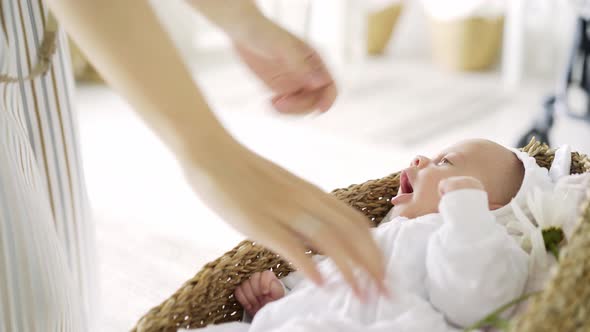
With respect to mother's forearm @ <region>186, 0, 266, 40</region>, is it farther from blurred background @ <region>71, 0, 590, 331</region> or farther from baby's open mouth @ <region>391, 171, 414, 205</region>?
blurred background @ <region>71, 0, 590, 331</region>

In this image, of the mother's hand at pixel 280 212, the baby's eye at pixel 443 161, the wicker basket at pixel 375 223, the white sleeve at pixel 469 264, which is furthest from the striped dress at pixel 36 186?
the baby's eye at pixel 443 161

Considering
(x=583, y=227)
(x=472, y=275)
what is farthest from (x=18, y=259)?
(x=583, y=227)

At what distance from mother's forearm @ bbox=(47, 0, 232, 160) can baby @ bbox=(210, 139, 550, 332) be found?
32cm

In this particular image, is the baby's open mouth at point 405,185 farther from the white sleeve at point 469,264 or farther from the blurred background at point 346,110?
the blurred background at point 346,110

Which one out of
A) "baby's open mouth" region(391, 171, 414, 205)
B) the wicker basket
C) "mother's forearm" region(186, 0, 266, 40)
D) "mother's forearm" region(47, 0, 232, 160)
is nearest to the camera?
"mother's forearm" region(47, 0, 232, 160)

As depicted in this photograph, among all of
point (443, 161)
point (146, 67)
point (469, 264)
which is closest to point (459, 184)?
point (469, 264)

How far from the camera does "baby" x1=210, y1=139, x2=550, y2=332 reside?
2.90 ft

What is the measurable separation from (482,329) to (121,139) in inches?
84.7

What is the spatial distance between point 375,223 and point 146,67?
0.71 metres

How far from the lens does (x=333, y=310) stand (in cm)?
92

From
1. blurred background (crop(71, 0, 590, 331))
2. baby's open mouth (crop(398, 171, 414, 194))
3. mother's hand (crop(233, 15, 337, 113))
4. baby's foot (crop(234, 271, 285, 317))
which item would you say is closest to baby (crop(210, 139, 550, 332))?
baby's foot (crop(234, 271, 285, 317))

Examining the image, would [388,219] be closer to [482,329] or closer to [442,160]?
[442,160]

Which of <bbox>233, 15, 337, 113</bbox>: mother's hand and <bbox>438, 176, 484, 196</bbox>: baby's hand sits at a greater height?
<bbox>233, 15, 337, 113</bbox>: mother's hand

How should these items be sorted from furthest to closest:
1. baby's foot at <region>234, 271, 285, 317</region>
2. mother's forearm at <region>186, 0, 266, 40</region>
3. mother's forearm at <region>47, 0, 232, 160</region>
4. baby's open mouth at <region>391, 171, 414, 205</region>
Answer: baby's open mouth at <region>391, 171, 414, 205</region> < baby's foot at <region>234, 271, 285, 317</region> < mother's forearm at <region>186, 0, 266, 40</region> < mother's forearm at <region>47, 0, 232, 160</region>
